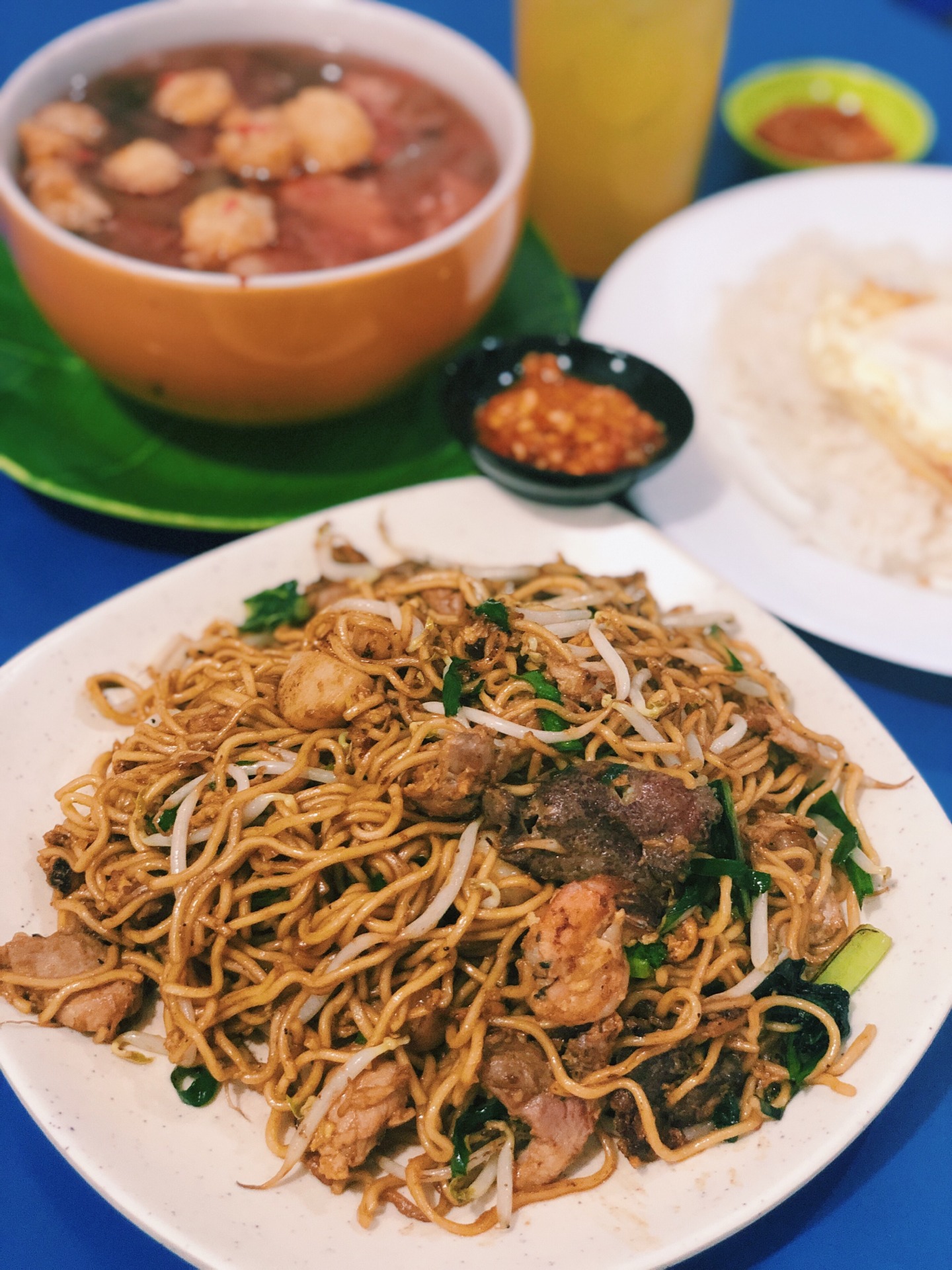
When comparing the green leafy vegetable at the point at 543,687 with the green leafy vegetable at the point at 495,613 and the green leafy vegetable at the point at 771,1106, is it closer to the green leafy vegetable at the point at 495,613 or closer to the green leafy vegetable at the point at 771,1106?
the green leafy vegetable at the point at 495,613

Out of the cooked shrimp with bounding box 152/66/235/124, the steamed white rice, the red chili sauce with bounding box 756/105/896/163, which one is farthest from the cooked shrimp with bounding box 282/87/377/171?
the red chili sauce with bounding box 756/105/896/163

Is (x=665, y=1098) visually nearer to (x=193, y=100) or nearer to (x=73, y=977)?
(x=73, y=977)

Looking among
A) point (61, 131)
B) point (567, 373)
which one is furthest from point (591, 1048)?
point (61, 131)

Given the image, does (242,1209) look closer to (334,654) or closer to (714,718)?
(334,654)

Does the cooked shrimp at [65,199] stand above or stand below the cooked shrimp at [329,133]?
below

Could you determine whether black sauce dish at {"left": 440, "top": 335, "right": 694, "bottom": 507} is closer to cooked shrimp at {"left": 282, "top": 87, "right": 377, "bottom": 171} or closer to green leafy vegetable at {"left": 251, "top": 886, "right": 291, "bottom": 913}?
cooked shrimp at {"left": 282, "top": 87, "right": 377, "bottom": 171}

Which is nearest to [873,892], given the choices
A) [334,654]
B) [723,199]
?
[334,654]

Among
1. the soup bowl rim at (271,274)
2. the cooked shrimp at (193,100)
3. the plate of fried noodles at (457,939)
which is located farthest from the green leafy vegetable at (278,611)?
the cooked shrimp at (193,100)
